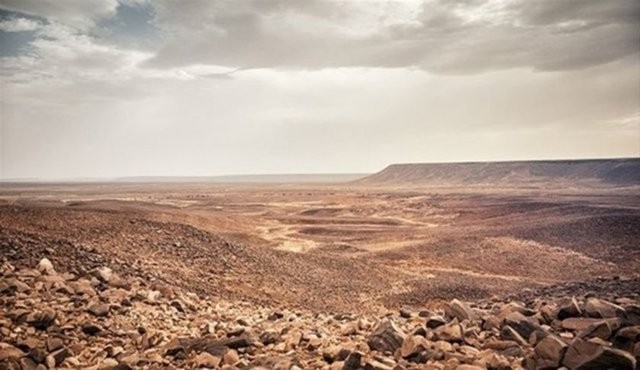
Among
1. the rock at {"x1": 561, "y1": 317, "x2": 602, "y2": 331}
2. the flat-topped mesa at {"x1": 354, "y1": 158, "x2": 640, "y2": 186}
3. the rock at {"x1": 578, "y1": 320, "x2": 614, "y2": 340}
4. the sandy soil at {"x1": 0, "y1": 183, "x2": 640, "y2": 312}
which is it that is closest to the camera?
the rock at {"x1": 578, "y1": 320, "x2": 614, "y2": 340}

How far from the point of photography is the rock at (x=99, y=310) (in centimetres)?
984

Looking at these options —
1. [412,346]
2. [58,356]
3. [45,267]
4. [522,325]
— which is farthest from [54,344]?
[522,325]

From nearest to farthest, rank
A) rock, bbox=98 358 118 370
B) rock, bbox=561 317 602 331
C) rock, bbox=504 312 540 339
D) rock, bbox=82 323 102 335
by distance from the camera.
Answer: rock, bbox=98 358 118 370, rock, bbox=504 312 540 339, rock, bbox=561 317 602 331, rock, bbox=82 323 102 335

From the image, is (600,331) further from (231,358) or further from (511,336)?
(231,358)

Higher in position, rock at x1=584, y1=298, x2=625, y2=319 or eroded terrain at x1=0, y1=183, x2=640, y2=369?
rock at x1=584, y1=298, x2=625, y2=319

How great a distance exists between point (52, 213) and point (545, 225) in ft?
113

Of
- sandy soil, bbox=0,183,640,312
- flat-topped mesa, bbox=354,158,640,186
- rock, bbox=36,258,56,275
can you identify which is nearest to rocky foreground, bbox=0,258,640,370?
rock, bbox=36,258,56,275

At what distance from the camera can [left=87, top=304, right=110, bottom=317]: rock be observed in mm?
9836

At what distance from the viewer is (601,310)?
8.91m

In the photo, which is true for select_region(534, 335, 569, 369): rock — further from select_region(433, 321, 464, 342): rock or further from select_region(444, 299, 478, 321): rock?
select_region(444, 299, 478, 321): rock

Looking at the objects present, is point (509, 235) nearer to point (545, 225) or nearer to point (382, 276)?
point (545, 225)

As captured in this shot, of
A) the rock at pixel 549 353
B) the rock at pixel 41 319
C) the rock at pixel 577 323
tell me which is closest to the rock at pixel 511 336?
the rock at pixel 549 353

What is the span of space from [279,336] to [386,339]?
237 cm

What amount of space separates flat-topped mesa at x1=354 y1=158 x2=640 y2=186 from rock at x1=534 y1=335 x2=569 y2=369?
124527 millimetres
